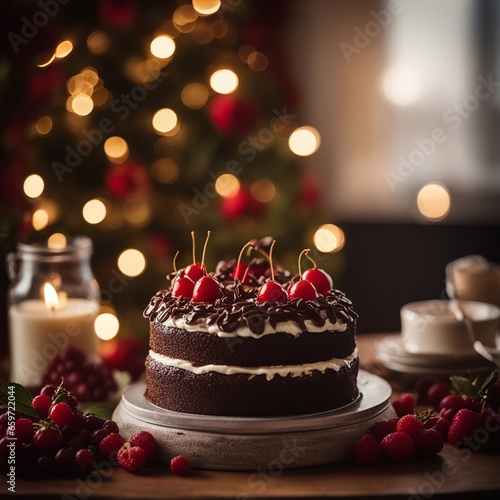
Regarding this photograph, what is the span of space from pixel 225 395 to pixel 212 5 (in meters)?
2.52

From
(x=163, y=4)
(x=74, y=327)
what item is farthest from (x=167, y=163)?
(x=74, y=327)

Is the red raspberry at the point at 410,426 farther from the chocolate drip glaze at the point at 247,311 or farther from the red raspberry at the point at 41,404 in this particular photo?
the red raspberry at the point at 41,404

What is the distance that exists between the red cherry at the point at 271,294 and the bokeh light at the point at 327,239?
2389 millimetres

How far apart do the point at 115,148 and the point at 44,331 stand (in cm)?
143

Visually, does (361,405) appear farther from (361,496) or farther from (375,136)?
(375,136)

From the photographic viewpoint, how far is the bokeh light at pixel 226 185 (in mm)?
4320

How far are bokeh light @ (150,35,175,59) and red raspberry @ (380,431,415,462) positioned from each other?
2.48 metres

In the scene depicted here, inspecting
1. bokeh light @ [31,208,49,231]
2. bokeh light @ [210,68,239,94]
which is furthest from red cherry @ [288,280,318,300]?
bokeh light @ [210,68,239,94]

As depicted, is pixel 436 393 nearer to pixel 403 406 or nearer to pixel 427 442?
pixel 403 406

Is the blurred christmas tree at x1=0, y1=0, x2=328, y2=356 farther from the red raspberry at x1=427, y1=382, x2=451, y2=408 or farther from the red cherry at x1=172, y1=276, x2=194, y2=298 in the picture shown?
the red raspberry at x1=427, y1=382, x2=451, y2=408

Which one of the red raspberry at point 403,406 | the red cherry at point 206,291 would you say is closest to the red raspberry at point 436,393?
the red raspberry at point 403,406

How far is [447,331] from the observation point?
277 centimetres

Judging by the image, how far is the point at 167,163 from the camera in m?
4.33

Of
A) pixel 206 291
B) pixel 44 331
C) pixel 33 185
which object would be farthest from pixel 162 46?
pixel 206 291
